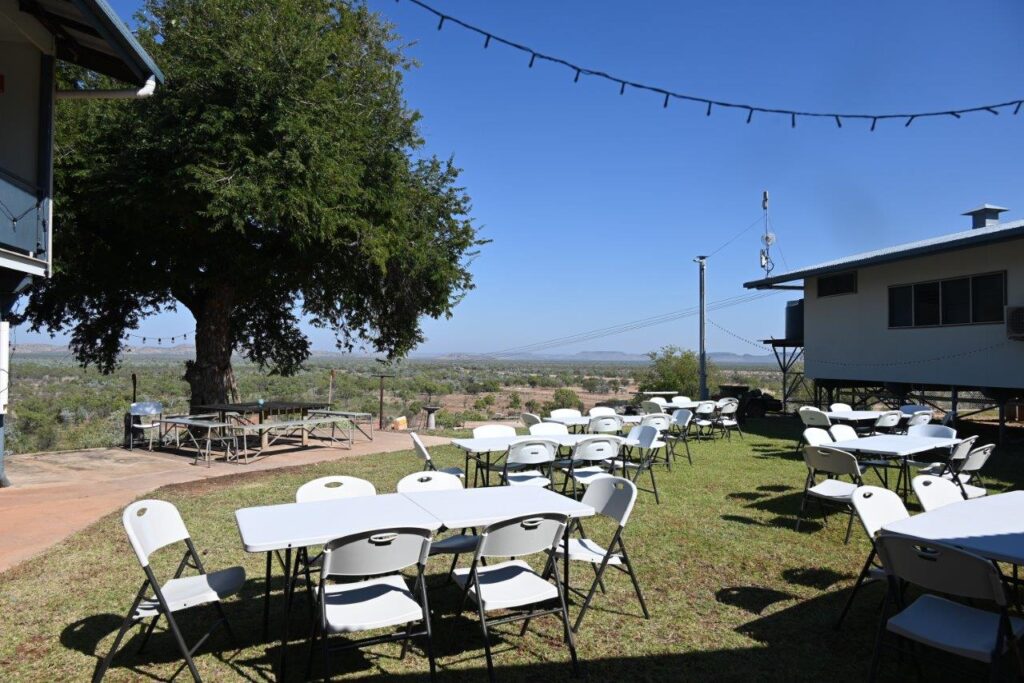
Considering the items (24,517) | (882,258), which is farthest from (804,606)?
(882,258)

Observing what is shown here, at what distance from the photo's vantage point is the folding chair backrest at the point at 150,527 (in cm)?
329

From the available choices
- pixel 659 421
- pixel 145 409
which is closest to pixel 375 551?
pixel 659 421

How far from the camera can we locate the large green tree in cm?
1061

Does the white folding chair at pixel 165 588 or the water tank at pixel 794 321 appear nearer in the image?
the white folding chair at pixel 165 588

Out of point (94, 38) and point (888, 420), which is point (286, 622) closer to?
point (94, 38)

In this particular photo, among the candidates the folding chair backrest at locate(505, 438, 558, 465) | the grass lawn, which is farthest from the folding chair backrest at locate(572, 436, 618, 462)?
the grass lawn

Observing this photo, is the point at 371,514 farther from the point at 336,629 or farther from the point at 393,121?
the point at 393,121

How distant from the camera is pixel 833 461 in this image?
234 inches

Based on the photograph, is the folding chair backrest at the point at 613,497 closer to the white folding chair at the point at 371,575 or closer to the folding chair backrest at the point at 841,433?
the white folding chair at the point at 371,575

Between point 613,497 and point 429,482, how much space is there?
1326 millimetres

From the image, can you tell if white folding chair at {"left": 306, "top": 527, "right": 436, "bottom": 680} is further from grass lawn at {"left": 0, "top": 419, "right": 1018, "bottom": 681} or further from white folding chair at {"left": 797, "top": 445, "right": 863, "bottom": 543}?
white folding chair at {"left": 797, "top": 445, "right": 863, "bottom": 543}

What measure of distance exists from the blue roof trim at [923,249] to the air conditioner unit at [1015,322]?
4.00 ft

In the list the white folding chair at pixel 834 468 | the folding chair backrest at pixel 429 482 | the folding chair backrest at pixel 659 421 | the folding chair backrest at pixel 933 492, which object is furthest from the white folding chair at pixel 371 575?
the folding chair backrest at pixel 659 421

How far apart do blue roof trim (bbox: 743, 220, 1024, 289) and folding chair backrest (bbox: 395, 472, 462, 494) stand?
11108 mm
